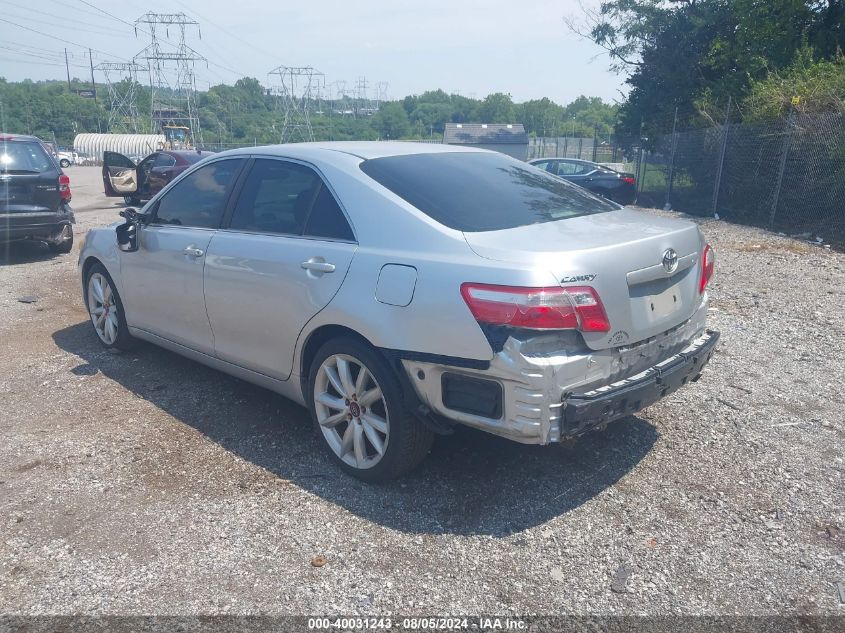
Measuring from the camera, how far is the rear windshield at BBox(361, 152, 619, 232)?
354 centimetres

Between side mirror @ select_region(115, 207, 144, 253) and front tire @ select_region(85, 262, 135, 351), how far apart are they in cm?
55

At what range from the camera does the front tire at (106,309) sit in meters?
5.64

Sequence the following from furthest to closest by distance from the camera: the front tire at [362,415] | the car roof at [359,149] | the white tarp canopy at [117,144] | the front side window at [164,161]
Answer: the white tarp canopy at [117,144]
the front side window at [164,161]
the car roof at [359,149]
the front tire at [362,415]

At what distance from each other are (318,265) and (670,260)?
5.89ft

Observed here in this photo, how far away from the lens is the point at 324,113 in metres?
56.2

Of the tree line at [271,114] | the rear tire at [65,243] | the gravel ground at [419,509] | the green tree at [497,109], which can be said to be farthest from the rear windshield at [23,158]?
the green tree at [497,109]

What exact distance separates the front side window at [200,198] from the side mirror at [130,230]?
0.19 meters

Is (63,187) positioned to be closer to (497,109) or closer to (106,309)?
(106,309)

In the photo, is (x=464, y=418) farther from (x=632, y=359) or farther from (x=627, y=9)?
(x=627, y=9)

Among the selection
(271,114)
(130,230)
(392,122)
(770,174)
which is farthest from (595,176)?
(271,114)

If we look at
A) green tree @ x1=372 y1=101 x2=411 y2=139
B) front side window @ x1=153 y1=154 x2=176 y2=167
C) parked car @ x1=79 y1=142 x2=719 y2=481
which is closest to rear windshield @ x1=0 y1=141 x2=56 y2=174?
front side window @ x1=153 y1=154 x2=176 y2=167

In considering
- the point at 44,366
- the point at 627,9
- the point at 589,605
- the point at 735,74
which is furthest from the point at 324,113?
the point at 589,605

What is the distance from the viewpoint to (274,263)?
3.95 meters

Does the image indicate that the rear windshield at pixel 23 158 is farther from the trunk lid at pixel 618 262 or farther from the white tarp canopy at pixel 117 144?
the white tarp canopy at pixel 117 144
